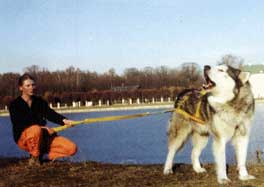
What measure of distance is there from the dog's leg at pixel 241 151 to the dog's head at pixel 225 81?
2.18 feet

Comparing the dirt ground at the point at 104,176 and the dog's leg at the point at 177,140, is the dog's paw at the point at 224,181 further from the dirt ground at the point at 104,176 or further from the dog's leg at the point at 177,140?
the dog's leg at the point at 177,140

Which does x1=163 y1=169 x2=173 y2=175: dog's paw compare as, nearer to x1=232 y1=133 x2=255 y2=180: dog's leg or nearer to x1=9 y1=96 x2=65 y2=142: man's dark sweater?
x1=232 y1=133 x2=255 y2=180: dog's leg

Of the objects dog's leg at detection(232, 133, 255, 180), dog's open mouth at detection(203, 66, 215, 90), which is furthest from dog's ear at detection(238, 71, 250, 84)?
dog's leg at detection(232, 133, 255, 180)

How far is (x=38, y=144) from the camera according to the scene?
763cm

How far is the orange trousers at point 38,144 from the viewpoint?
7.43 metres

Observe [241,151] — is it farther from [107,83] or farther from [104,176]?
[107,83]

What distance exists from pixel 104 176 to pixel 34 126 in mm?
1454

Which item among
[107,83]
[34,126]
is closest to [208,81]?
[34,126]

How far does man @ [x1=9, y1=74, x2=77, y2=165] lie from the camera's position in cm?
752

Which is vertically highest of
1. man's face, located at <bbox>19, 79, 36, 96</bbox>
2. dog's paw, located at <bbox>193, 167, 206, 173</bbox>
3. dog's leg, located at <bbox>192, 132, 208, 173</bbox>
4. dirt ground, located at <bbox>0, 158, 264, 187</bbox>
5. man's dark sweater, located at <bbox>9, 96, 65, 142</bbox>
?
man's face, located at <bbox>19, 79, 36, 96</bbox>

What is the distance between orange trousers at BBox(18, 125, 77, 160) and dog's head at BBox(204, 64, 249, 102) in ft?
8.98

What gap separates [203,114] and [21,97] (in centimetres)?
314

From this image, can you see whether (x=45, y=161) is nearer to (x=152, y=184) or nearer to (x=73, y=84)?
(x=152, y=184)

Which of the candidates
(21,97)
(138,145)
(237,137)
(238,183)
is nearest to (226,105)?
(237,137)
